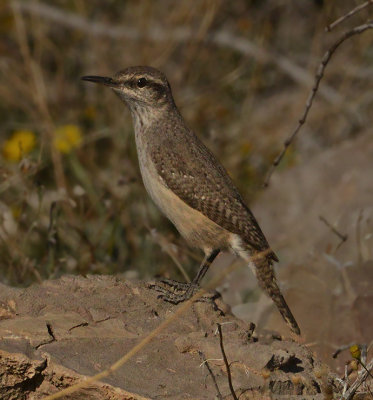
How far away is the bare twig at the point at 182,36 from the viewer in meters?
9.60

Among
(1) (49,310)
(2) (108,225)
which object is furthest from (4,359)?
(2) (108,225)

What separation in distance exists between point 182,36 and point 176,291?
565 cm

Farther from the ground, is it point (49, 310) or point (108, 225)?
point (49, 310)

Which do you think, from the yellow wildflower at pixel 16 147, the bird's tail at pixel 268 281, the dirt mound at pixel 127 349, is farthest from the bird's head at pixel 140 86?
the yellow wildflower at pixel 16 147

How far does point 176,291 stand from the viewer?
4.78m

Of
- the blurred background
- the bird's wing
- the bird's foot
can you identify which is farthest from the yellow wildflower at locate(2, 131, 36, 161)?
the bird's foot

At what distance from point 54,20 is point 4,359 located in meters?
7.54

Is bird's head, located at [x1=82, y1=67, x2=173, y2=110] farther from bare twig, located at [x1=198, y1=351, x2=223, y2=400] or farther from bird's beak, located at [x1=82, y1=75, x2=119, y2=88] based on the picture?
bare twig, located at [x1=198, y1=351, x2=223, y2=400]

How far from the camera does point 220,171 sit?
5234 millimetres

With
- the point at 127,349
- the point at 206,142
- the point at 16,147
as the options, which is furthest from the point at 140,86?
the point at 206,142

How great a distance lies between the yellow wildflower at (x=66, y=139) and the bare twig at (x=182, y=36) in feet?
5.59

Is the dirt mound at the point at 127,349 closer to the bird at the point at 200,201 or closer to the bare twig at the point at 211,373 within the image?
the bare twig at the point at 211,373

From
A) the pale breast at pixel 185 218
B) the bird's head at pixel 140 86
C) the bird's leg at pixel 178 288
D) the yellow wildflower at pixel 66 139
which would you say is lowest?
the bird's leg at pixel 178 288

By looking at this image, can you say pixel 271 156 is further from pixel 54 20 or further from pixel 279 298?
pixel 279 298
